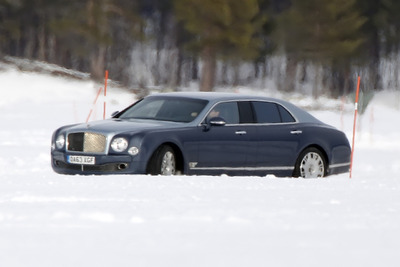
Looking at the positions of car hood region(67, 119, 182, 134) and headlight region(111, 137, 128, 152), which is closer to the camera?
headlight region(111, 137, 128, 152)

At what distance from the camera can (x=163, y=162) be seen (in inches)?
472

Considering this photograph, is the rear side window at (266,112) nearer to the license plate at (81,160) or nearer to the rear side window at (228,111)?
the rear side window at (228,111)

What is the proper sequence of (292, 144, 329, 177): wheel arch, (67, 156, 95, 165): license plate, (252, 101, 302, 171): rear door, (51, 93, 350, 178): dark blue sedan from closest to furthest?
(51, 93, 350, 178): dark blue sedan, (67, 156, 95, 165): license plate, (252, 101, 302, 171): rear door, (292, 144, 329, 177): wheel arch

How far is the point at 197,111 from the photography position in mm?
12719

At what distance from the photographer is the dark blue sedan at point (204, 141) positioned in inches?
469

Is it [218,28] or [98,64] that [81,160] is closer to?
[98,64]

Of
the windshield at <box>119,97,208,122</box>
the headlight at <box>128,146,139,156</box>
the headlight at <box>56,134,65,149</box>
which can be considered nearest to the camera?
the headlight at <box>128,146,139,156</box>

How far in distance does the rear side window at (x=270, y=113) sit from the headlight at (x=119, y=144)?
7.00ft

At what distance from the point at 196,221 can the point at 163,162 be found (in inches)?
148

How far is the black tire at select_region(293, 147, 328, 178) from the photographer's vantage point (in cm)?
1351

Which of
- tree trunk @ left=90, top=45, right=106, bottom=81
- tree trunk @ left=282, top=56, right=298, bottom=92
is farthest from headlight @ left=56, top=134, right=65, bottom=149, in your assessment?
tree trunk @ left=282, top=56, right=298, bottom=92

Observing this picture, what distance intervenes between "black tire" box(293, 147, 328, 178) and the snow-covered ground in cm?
119

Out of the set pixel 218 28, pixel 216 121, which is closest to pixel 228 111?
pixel 216 121

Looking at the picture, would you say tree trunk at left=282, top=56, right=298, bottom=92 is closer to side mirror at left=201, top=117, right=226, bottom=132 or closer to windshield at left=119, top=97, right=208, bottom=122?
windshield at left=119, top=97, right=208, bottom=122
